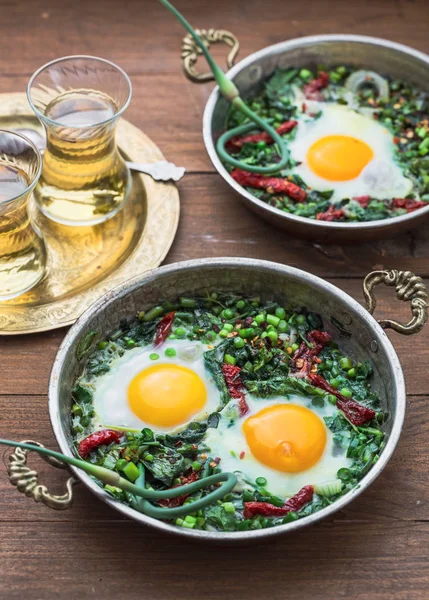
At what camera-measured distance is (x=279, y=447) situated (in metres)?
2.51

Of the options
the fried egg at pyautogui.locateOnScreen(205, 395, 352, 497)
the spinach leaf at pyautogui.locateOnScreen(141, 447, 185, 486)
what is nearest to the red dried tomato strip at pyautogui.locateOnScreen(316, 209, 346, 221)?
the fried egg at pyautogui.locateOnScreen(205, 395, 352, 497)

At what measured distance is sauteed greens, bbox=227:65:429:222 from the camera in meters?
3.33

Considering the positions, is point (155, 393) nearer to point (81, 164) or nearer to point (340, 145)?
point (81, 164)

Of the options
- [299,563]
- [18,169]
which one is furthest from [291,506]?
[18,169]

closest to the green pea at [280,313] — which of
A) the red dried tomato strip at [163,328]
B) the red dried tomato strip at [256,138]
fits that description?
the red dried tomato strip at [163,328]

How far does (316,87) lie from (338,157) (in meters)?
0.49

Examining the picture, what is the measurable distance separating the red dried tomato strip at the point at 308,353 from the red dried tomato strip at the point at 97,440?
0.63 m

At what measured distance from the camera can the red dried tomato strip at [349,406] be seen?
2.63 m

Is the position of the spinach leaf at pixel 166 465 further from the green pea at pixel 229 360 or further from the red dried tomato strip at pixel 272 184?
the red dried tomato strip at pixel 272 184

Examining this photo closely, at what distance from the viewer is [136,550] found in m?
2.53

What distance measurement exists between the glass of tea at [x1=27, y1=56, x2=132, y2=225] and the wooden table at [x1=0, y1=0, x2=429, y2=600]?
355mm

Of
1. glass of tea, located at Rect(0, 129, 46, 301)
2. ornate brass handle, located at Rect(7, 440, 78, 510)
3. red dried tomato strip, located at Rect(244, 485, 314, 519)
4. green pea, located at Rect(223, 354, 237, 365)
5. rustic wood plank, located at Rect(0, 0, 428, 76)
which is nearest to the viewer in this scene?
ornate brass handle, located at Rect(7, 440, 78, 510)

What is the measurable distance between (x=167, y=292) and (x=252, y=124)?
3.26ft

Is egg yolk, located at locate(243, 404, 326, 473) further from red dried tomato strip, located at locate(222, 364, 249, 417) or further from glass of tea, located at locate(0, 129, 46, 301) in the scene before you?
glass of tea, located at locate(0, 129, 46, 301)
